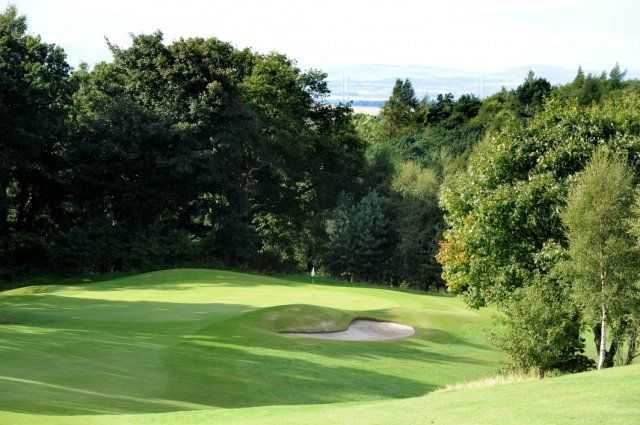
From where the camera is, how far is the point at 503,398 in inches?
589

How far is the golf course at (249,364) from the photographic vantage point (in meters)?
14.6

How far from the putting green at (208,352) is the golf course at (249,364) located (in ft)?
0.19

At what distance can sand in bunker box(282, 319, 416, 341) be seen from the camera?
28.3 m

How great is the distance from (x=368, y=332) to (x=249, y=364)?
797 cm

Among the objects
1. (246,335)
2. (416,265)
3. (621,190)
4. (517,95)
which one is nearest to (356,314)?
(246,335)

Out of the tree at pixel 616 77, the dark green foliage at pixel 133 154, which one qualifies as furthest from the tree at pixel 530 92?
the dark green foliage at pixel 133 154

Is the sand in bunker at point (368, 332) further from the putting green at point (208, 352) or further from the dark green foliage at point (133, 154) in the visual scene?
the dark green foliage at point (133, 154)

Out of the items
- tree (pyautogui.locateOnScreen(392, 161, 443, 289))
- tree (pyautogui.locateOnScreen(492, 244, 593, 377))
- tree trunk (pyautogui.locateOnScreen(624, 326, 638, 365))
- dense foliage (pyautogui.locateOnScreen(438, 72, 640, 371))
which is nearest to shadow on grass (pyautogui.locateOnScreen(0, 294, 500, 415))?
tree (pyautogui.locateOnScreen(492, 244, 593, 377))

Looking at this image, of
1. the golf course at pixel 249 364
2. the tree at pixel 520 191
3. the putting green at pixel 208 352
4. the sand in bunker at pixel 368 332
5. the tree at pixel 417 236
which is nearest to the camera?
the golf course at pixel 249 364

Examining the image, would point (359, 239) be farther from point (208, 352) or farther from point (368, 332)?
point (208, 352)

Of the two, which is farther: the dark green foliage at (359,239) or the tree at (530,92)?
the tree at (530,92)

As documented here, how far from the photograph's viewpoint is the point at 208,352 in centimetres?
2338

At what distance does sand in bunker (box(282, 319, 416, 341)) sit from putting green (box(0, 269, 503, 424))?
35 cm

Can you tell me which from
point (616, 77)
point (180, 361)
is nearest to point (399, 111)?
point (616, 77)
